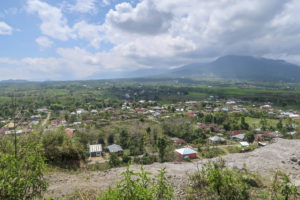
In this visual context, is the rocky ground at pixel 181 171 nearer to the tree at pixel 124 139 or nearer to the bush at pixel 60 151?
the bush at pixel 60 151

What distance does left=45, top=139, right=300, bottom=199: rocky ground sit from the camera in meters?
4.66

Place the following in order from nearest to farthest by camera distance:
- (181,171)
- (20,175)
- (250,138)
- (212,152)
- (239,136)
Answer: (20,175)
(181,171)
(212,152)
(250,138)
(239,136)

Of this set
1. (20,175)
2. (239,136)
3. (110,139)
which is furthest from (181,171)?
(239,136)

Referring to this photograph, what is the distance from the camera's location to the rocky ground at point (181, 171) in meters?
4.66

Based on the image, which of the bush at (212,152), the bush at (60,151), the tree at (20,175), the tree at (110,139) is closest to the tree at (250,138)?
the bush at (212,152)

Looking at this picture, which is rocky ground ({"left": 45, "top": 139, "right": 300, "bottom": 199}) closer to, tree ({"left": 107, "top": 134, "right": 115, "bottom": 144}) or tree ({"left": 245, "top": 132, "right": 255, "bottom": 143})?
tree ({"left": 245, "top": 132, "right": 255, "bottom": 143})

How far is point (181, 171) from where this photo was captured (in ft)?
21.5

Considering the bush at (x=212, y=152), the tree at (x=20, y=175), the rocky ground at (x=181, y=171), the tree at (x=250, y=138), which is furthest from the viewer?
the tree at (x=250, y=138)

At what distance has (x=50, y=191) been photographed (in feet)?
14.3

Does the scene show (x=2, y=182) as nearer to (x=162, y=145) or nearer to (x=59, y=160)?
(x=59, y=160)

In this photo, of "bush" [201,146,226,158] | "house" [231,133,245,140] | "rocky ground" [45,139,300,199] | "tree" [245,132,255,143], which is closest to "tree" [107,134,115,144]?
"bush" [201,146,226,158]

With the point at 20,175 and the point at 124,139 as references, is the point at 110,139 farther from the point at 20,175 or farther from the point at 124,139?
the point at 20,175

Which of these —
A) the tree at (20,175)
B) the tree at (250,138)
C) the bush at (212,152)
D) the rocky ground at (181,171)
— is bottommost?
the bush at (212,152)

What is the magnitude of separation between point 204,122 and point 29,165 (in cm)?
3023
